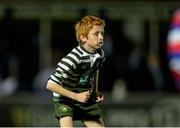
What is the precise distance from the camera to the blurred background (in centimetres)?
1372

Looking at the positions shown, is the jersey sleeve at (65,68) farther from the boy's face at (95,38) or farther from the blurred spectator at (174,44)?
the blurred spectator at (174,44)

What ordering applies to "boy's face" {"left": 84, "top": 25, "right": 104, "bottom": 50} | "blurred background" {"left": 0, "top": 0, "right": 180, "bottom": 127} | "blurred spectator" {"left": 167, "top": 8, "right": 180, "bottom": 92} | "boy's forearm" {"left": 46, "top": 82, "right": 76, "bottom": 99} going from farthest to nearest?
"blurred spectator" {"left": 167, "top": 8, "right": 180, "bottom": 92} < "blurred background" {"left": 0, "top": 0, "right": 180, "bottom": 127} < "boy's face" {"left": 84, "top": 25, "right": 104, "bottom": 50} < "boy's forearm" {"left": 46, "top": 82, "right": 76, "bottom": 99}

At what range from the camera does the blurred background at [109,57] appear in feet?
45.0

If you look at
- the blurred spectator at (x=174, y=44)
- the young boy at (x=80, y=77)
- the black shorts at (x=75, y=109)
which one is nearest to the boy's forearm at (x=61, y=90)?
the young boy at (x=80, y=77)

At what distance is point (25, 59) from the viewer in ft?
49.3

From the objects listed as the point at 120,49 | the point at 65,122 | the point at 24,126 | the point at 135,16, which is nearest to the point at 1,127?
the point at 24,126

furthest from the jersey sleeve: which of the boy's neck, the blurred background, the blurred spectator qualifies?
the blurred spectator

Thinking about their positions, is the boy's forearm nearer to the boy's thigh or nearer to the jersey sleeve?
the jersey sleeve

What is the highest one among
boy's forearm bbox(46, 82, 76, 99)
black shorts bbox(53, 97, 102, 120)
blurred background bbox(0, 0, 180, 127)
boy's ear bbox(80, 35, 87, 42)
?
boy's ear bbox(80, 35, 87, 42)

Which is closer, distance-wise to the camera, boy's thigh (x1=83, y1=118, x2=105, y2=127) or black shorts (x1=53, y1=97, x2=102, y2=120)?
black shorts (x1=53, y1=97, x2=102, y2=120)

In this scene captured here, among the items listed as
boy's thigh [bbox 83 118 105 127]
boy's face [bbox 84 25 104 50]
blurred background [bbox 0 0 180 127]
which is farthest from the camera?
blurred background [bbox 0 0 180 127]

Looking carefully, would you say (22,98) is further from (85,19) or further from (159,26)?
(85,19)

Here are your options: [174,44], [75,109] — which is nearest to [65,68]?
[75,109]

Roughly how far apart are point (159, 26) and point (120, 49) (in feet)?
3.56
